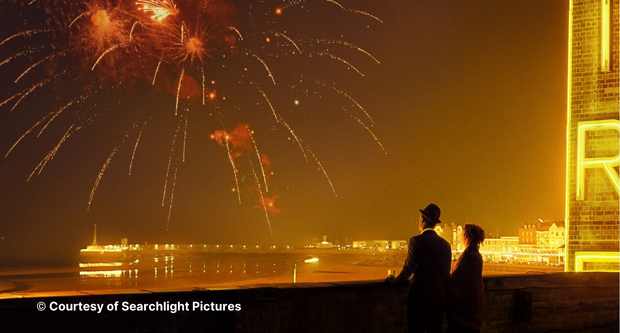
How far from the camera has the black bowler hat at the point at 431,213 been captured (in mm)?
6164

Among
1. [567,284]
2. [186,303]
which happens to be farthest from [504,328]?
[186,303]

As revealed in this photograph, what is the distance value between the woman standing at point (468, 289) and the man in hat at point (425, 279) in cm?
17

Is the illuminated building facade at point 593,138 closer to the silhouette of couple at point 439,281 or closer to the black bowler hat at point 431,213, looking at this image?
the silhouette of couple at point 439,281

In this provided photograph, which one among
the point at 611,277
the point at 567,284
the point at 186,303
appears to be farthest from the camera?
the point at 611,277

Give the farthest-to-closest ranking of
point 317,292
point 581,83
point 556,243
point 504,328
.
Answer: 1. point 556,243
2. point 581,83
3. point 504,328
4. point 317,292

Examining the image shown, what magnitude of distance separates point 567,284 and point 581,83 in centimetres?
620

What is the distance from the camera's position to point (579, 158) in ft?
45.4

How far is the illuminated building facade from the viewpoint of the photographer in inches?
533

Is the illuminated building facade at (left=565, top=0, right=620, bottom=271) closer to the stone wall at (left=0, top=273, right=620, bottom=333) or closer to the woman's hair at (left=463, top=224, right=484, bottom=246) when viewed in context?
the stone wall at (left=0, top=273, right=620, bottom=333)

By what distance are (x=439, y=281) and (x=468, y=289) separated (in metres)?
0.36

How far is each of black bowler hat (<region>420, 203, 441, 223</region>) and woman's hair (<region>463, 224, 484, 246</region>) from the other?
334 millimetres

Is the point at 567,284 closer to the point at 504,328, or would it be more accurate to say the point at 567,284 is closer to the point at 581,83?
Answer: the point at 504,328

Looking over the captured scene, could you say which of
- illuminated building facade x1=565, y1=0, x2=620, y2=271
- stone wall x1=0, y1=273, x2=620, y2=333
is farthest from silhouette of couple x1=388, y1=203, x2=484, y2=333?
illuminated building facade x1=565, y1=0, x2=620, y2=271

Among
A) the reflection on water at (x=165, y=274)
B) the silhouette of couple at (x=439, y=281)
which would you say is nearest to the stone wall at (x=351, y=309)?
the silhouette of couple at (x=439, y=281)
